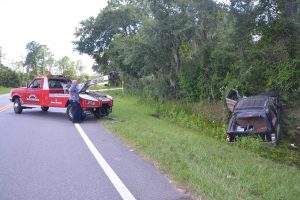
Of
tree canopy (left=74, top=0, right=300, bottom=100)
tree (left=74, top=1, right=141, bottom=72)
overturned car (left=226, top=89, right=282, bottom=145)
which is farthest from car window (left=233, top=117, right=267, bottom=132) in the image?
tree (left=74, top=1, right=141, bottom=72)

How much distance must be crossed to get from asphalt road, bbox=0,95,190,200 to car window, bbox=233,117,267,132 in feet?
13.1

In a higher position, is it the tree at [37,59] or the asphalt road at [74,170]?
the tree at [37,59]

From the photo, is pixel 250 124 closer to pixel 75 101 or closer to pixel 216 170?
pixel 216 170

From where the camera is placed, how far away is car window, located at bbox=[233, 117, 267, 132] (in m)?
11.5

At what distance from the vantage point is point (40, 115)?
18250 mm

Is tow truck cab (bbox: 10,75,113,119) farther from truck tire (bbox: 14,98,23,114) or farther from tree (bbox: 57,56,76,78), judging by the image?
tree (bbox: 57,56,76,78)

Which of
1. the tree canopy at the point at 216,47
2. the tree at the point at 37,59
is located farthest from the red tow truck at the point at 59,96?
the tree at the point at 37,59

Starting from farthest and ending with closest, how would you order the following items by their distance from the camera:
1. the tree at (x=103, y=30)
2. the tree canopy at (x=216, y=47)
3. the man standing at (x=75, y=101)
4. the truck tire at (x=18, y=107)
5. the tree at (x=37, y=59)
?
the tree at (x=37, y=59)
the tree at (x=103, y=30)
the truck tire at (x=18, y=107)
the tree canopy at (x=216, y=47)
the man standing at (x=75, y=101)

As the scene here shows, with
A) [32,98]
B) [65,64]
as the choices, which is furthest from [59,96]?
[65,64]

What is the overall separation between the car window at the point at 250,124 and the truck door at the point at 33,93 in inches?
399

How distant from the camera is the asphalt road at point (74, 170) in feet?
19.6

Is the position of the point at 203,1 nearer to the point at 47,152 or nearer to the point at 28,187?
the point at 47,152

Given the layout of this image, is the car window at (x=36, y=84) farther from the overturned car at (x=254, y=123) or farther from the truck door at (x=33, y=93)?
the overturned car at (x=254, y=123)

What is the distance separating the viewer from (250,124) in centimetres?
1186
